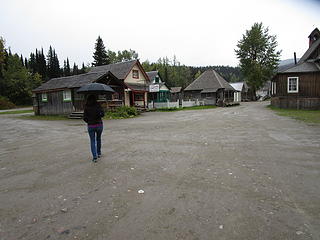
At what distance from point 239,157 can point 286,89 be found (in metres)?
21.6

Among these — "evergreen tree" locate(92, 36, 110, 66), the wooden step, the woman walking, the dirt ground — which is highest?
"evergreen tree" locate(92, 36, 110, 66)

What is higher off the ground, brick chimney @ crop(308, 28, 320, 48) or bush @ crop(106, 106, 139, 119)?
brick chimney @ crop(308, 28, 320, 48)

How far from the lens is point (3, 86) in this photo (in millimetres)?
52844

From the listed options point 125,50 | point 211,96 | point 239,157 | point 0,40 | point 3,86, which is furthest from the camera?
point 125,50

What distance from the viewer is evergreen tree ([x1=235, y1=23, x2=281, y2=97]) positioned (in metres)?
45.8

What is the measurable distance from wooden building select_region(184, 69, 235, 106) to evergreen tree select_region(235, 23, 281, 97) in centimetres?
787

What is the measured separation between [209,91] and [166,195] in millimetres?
36446

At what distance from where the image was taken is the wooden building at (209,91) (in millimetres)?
38031

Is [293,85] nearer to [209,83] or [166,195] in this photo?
[209,83]

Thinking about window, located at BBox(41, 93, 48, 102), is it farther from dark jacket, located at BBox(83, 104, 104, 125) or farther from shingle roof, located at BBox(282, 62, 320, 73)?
shingle roof, located at BBox(282, 62, 320, 73)

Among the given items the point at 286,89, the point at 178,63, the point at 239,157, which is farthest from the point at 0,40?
the point at 178,63

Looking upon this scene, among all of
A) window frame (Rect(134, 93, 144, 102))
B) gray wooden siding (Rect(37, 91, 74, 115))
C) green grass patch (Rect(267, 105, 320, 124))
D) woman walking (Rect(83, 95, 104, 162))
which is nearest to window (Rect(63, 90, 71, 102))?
gray wooden siding (Rect(37, 91, 74, 115))

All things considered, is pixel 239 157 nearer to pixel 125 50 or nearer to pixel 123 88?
pixel 123 88

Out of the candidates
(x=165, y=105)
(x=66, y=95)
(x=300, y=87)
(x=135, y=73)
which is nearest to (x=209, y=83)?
(x=165, y=105)
